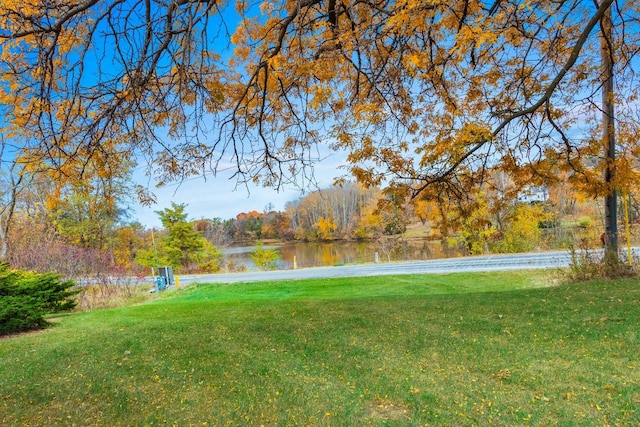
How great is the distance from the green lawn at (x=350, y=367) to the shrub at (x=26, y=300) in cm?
53

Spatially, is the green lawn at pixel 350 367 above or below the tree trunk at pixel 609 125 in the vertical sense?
below

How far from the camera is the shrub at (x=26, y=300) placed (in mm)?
6035

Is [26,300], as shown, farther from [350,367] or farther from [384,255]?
[384,255]

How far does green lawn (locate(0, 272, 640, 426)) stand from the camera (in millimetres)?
2719

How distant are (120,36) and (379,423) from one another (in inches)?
140

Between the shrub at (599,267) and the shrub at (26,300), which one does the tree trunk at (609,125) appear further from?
the shrub at (26,300)

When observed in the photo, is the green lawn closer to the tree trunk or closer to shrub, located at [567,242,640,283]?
the tree trunk

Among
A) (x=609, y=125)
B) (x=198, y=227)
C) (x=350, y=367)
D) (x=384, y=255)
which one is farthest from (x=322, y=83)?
(x=198, y=227)

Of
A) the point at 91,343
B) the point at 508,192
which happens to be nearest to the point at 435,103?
the point at 508,192

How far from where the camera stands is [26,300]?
6.50m

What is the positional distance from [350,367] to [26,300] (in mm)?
6072

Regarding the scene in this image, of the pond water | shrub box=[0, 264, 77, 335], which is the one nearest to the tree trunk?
shrub box=[0, 264, 77, 335]

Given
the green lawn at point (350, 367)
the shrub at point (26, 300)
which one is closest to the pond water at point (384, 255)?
the shrub at point (26, 300)

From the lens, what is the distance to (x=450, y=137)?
14.3 ft
